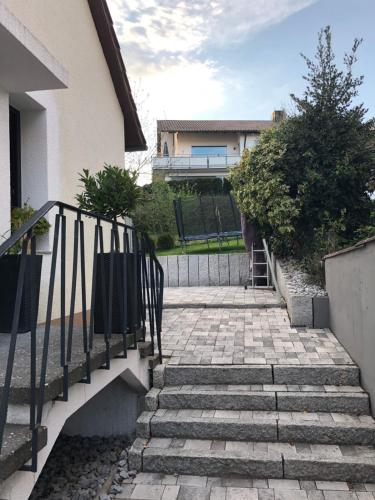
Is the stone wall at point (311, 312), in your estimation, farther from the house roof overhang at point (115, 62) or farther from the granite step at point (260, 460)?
the house roof overhang at point (115, 62)

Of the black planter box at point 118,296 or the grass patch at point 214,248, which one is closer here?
the black planter box at point 118,296

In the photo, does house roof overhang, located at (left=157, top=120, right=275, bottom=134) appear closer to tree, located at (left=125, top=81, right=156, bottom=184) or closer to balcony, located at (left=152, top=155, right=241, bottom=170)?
balcony, located at (left=152, top=155, right=241, bottom=170)

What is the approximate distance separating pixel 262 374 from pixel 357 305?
1.06 metres

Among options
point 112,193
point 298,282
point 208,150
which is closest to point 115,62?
point 112,193

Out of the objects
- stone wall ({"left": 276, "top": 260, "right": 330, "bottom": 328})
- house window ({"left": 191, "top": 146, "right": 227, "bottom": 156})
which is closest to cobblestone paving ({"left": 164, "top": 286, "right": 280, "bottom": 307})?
stone wall ({"left": 276, "top": 260, "right": 330, "bottom": 328})

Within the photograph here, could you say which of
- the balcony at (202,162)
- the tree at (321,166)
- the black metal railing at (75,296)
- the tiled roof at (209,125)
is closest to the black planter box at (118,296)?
the black metal railing at (75,296)

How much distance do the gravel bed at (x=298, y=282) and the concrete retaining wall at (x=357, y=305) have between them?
2.01 feet

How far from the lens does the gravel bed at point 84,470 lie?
3.09 meters

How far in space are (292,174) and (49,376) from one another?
6.19m

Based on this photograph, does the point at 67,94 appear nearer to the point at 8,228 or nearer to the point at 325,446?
the point at 8,228

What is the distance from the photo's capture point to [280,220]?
711cm

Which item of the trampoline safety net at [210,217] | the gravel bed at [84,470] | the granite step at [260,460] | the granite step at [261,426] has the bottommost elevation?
the gravel bed at [84,470]

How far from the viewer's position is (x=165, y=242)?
1285 cm

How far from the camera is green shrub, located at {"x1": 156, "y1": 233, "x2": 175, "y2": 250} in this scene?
12.8m
